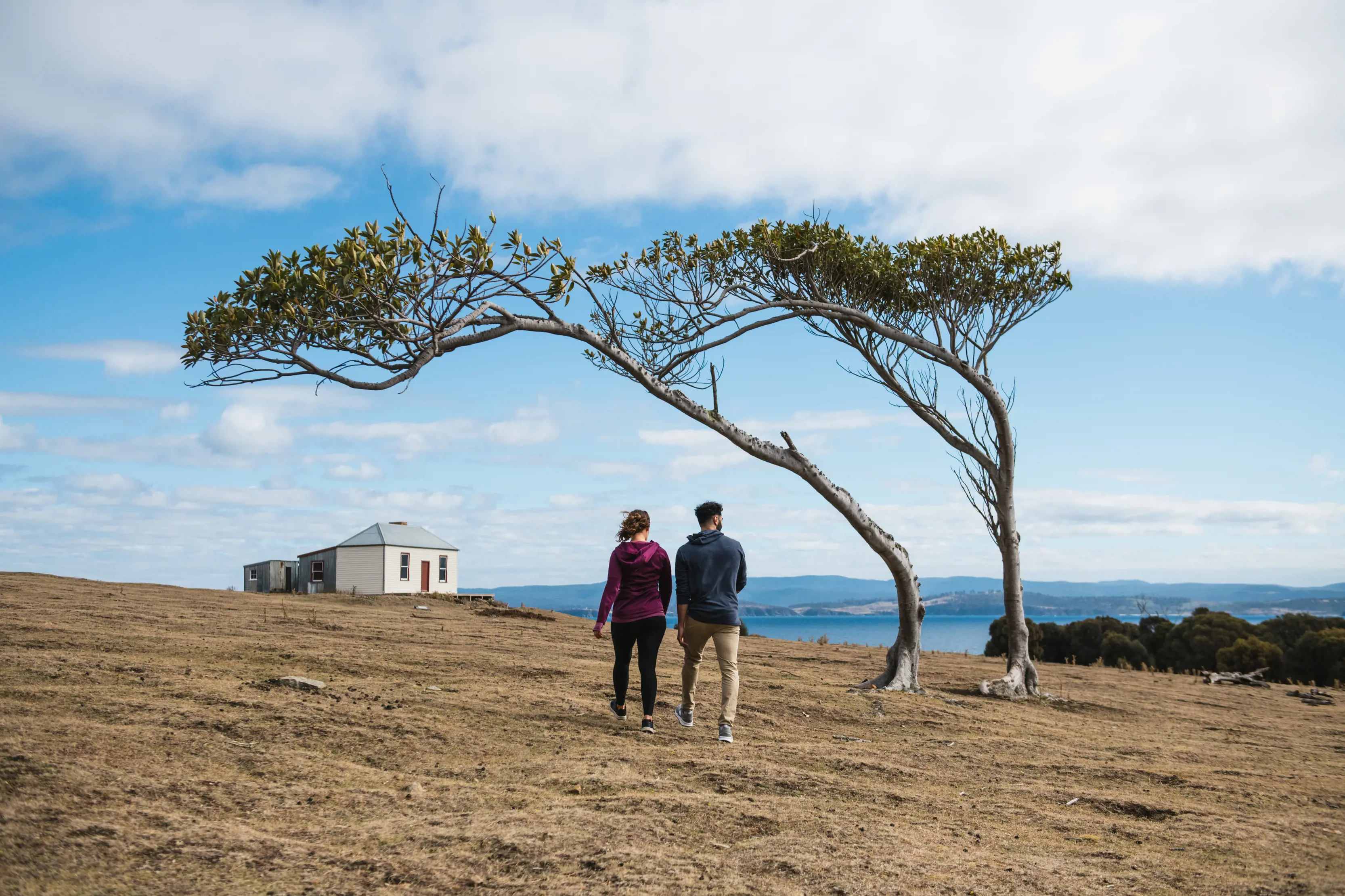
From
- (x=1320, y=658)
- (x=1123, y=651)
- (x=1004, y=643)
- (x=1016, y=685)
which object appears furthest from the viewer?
(x=1004, y=643)

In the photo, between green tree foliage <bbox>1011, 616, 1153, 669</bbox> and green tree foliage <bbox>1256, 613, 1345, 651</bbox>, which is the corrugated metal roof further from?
green tree foliage <bbox>1256, 613, 1345, 651</bbox>

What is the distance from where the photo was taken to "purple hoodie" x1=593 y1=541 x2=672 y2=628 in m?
8.61

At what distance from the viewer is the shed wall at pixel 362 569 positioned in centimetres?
3806

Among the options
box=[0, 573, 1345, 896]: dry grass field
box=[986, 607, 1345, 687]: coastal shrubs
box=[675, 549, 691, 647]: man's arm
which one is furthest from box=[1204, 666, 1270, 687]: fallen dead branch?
box=[675, 549, 691, 647]: man's arm

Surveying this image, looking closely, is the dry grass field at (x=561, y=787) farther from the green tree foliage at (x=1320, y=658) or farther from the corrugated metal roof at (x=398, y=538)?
the corrugated metal roof at (x=398, y=538)

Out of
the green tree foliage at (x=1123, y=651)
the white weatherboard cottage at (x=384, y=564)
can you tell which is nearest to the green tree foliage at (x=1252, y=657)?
the green tree foliage at (x=1123, y=651)

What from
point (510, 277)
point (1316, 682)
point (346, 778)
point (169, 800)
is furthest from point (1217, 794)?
point (1316, 682)

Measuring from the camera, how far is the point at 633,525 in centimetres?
880

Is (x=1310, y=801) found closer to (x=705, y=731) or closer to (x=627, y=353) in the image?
(x=705, y=731)

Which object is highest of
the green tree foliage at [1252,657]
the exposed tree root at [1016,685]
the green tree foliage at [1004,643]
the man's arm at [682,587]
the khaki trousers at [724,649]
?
the man's arm at [682,587]

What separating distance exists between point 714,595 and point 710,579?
15cm

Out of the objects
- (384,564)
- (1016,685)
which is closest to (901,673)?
(1016,685)

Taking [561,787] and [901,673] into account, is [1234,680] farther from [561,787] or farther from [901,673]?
[561,787]

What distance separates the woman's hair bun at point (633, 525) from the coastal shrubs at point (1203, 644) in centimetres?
2035
